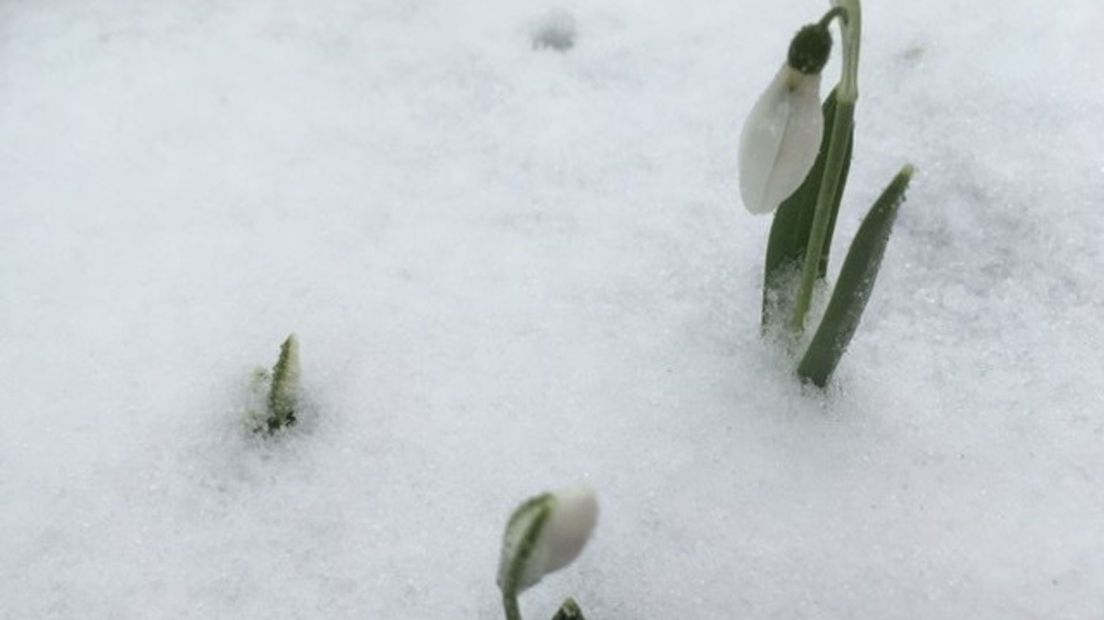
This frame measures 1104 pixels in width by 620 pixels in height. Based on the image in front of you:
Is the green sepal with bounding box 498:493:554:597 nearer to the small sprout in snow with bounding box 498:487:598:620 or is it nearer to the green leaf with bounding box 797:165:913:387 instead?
the small sprout in snow with bounding box 498:487:598:620

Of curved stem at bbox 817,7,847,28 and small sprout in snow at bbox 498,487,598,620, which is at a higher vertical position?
curved stem at bbox 817,7,847,28

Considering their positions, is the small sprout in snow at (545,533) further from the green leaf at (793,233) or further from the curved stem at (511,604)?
the green leaf at (793,233)

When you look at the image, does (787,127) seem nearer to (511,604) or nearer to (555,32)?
(511,604)

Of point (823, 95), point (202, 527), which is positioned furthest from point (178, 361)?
point (823, 95)

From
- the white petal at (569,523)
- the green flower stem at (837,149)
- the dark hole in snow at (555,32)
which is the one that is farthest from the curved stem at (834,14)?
the dark hole in snow at (555,32)

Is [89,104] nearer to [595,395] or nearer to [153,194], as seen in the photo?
[153,194]

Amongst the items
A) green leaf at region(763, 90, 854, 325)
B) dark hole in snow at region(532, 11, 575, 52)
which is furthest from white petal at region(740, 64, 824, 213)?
dark hole in snow at region(532, 11, 575, 52)

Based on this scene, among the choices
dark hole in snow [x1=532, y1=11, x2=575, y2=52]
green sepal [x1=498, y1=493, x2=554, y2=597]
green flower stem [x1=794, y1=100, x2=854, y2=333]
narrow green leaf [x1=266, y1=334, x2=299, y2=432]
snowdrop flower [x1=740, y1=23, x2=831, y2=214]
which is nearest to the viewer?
green sepal [x1=498, y1=493, x2=554, y2=597]
